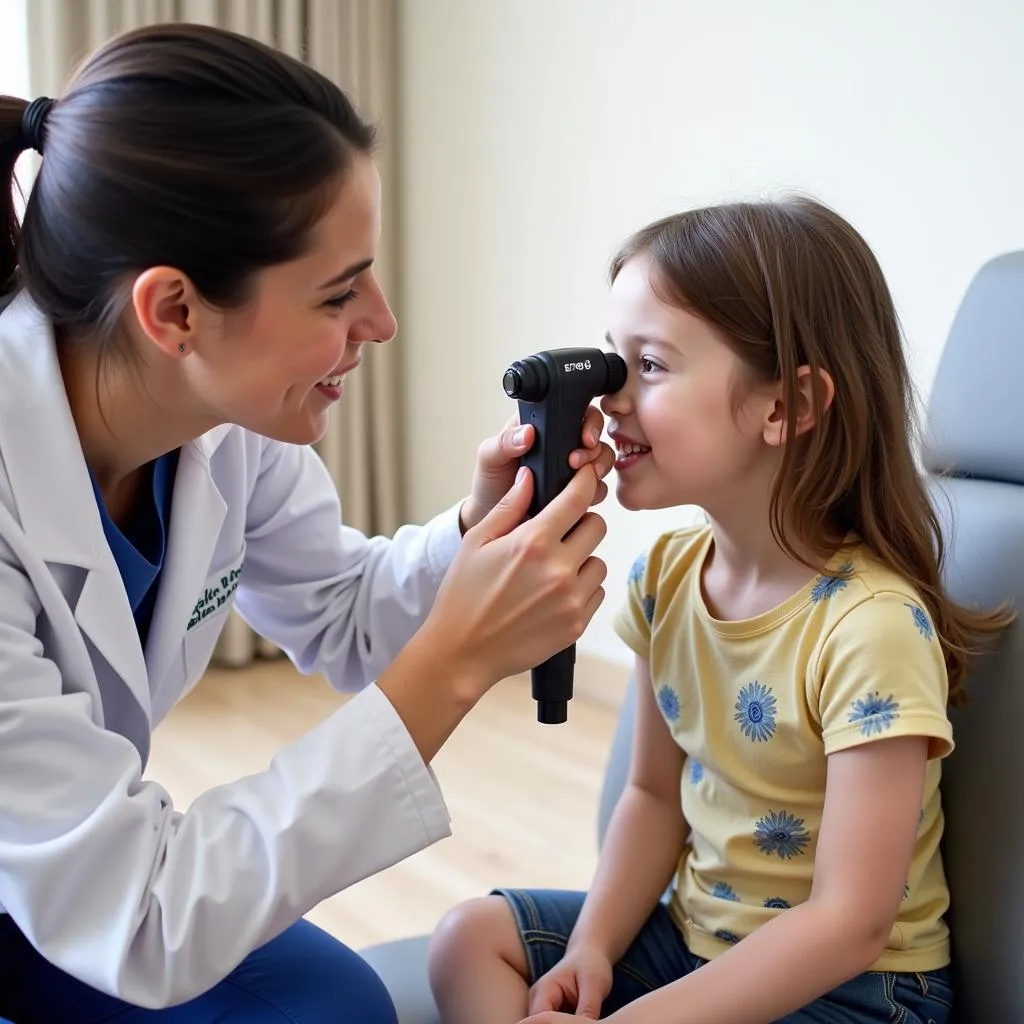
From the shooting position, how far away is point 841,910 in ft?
2.99

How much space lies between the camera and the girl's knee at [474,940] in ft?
3.50

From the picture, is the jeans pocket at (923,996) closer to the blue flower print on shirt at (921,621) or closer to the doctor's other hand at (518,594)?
the blue flower print on shirt at (921,621)

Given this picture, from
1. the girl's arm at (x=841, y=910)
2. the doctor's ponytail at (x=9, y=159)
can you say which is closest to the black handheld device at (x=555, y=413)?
the girl's arm at (x=841, y=910)

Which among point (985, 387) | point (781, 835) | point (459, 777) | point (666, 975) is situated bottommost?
point (459, 777)

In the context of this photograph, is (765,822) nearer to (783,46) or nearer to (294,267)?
(294,267)

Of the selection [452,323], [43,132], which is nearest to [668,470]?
[43,132]

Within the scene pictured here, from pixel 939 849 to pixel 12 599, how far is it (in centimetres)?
81

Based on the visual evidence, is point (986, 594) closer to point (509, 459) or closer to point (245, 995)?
point (509, 459)

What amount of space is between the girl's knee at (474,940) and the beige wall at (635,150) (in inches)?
50.7

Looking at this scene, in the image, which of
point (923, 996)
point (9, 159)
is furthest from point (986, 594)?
point (9, 159)

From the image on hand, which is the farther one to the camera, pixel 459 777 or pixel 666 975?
pixel 459 777

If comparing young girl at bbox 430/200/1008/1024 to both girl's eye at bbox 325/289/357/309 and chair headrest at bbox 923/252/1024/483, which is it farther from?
girl's eye at bbox 325/289/357/309

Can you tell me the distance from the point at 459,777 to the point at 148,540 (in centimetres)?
134

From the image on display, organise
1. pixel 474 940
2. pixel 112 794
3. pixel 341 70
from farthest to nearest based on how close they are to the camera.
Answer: pixel 341 70 → pixel 474 940 → pixel 112 794
